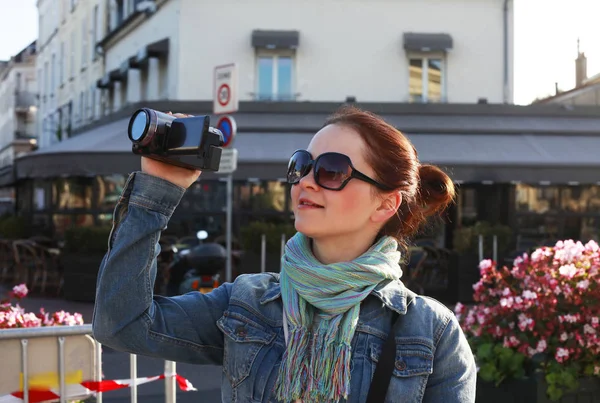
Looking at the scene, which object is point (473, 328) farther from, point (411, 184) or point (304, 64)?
point (304, 64)

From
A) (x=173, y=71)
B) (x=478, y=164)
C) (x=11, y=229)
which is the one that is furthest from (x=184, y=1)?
(x=478, y=164)

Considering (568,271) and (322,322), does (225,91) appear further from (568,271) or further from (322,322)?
(322,322)

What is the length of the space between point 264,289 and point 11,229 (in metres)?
18.7

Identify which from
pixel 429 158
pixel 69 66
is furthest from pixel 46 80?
pixel 429 158

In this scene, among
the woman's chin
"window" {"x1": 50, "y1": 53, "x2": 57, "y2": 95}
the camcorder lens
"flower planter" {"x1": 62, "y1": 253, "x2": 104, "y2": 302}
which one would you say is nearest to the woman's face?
the woman's chin

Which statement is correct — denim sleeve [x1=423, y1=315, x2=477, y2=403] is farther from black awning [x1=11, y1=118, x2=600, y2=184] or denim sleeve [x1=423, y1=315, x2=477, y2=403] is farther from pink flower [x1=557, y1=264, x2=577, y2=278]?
black awning [x1=11, y1=118, x2=600, y2=184]

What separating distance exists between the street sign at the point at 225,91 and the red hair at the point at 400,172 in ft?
23.4

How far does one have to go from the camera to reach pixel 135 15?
21.9 m

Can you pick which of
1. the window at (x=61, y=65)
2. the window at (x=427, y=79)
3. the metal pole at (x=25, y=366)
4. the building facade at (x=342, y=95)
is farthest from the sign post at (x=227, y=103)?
the window at (x=61, y=65)

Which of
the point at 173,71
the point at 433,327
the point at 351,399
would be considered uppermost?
the point at 173,71

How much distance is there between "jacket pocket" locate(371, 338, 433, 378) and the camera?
1.81 meters

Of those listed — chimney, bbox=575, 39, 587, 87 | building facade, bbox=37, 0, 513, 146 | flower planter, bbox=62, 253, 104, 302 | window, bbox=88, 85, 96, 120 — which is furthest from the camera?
chimney, bbox=575, 39, 587, 87

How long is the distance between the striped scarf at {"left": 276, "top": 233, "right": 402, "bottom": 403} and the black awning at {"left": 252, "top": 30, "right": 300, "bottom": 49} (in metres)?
16.9

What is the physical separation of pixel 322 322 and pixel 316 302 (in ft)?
0.17
